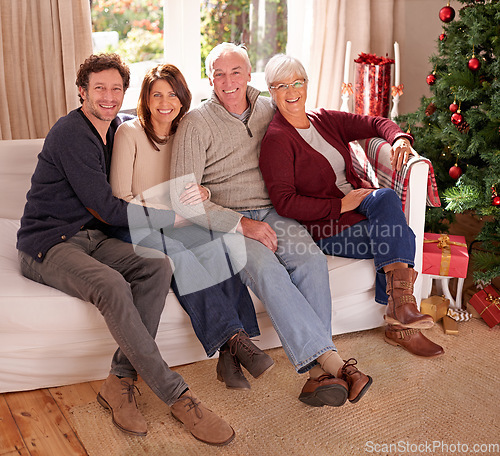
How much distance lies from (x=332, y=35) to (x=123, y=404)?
248cm

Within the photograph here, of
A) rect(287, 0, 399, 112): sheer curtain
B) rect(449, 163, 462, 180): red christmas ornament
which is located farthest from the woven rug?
rect(287, 0, 399, 112): sheer curtain

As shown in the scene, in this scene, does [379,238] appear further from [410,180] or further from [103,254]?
[103,254]

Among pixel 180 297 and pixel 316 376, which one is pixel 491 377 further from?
pixel 180 297

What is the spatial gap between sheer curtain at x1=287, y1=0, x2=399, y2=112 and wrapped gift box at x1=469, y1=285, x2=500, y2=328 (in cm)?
154

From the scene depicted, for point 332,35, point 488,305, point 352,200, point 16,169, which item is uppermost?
point 332,35

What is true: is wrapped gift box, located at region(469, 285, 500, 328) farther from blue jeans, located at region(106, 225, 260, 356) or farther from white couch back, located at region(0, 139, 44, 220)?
white couch back, located at region(0, 139, 44, 220)

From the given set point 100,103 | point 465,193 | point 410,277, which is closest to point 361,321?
point 410,277

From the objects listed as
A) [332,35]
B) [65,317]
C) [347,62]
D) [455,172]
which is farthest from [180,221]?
[332,35]

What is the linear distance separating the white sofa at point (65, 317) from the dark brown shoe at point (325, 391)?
1.06 feet

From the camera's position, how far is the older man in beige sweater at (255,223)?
188 centimetres

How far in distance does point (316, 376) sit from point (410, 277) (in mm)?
518

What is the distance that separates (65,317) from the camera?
Result: 1.87 meters

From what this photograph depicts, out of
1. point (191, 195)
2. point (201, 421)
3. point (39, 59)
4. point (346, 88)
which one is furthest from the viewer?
point (346, 88)

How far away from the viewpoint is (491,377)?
2.08 m
